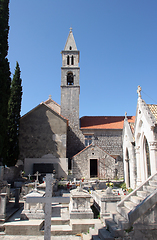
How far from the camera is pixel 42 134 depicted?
84.5 ft

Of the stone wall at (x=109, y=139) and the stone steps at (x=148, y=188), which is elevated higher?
the stone wall at (x=109, y=139)

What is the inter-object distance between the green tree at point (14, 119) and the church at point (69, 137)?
2638 millimetres

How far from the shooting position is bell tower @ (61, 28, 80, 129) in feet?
95.2

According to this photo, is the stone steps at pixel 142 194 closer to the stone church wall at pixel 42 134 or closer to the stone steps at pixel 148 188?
the stone steps at pixel 148 188

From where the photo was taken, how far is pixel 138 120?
499 inches

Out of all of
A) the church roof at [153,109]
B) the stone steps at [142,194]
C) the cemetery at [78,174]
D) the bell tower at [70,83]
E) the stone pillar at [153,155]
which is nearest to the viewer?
the cemetery at [78,174]

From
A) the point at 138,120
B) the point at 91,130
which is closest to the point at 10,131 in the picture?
the point at 91,130

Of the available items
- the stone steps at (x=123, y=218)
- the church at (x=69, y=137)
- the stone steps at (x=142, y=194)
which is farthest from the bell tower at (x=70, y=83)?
the stone steps at (x=123, y=218)

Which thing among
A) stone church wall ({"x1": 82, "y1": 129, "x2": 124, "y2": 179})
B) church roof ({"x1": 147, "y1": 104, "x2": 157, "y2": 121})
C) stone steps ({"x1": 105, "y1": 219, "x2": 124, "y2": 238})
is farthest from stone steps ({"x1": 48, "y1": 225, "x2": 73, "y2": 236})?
stone church wall ({"x1": 82, "y1": 129, "x2": 124, "y2": 179})

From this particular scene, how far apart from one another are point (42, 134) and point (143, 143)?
16439 mm

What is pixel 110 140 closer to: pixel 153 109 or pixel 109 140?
pixel 109 140

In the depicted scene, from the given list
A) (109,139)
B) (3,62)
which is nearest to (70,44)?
(109,139)

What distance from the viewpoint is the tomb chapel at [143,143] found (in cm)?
1061

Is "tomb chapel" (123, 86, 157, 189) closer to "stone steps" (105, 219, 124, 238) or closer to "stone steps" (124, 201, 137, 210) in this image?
"stone steps" (124, 201, 137, 210)
